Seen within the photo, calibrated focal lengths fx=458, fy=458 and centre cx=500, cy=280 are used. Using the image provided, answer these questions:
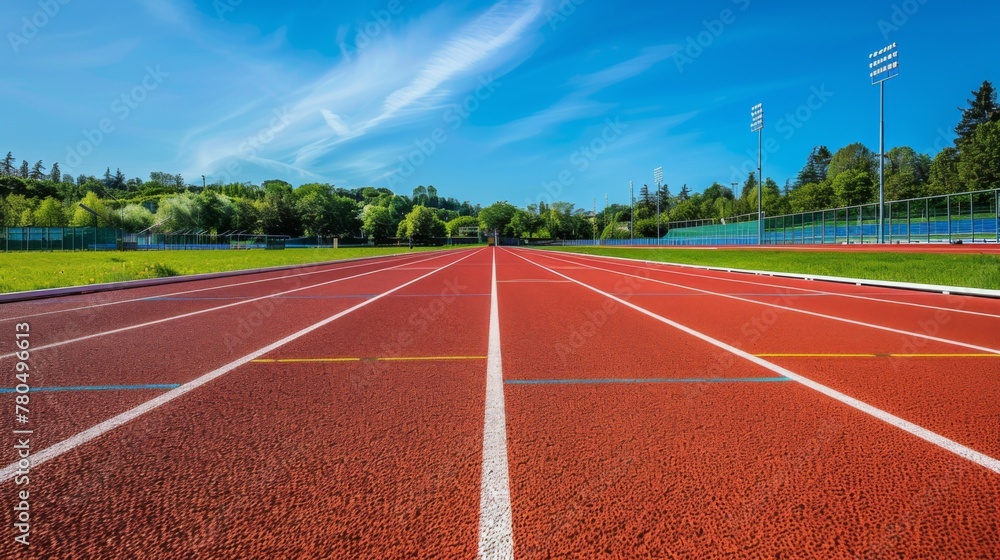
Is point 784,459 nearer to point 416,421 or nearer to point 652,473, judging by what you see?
point 652,473

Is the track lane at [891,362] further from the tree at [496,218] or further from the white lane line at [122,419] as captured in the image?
the tree at [496,218]

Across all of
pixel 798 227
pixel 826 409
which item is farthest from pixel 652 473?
pixel 798 227

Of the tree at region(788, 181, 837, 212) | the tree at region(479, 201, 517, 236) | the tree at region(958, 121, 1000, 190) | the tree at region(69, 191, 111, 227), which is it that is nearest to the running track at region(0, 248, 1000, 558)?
the tree at region(958, 121, 1000, 190)

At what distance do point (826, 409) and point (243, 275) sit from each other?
20962 mm

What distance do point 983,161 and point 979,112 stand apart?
24681mm

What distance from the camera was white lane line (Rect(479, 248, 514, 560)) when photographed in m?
2.06

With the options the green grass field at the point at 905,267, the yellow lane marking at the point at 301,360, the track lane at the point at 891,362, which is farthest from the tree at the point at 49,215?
the track lane at the point at 891,362

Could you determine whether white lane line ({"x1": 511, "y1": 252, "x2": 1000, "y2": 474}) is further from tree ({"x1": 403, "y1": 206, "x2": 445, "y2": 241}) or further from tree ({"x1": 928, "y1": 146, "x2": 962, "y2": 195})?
tree ({"x1": 403, "y1": 206, "x2": 445, "y2": 241})

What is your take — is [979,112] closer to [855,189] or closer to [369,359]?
[855,189]

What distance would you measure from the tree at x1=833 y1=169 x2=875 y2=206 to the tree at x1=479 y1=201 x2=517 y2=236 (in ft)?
335

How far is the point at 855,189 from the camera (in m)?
78.1

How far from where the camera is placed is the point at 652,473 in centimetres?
265

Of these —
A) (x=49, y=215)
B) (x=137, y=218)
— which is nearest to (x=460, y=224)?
(x=137, y=218)

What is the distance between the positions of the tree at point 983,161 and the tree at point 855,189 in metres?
17.4
